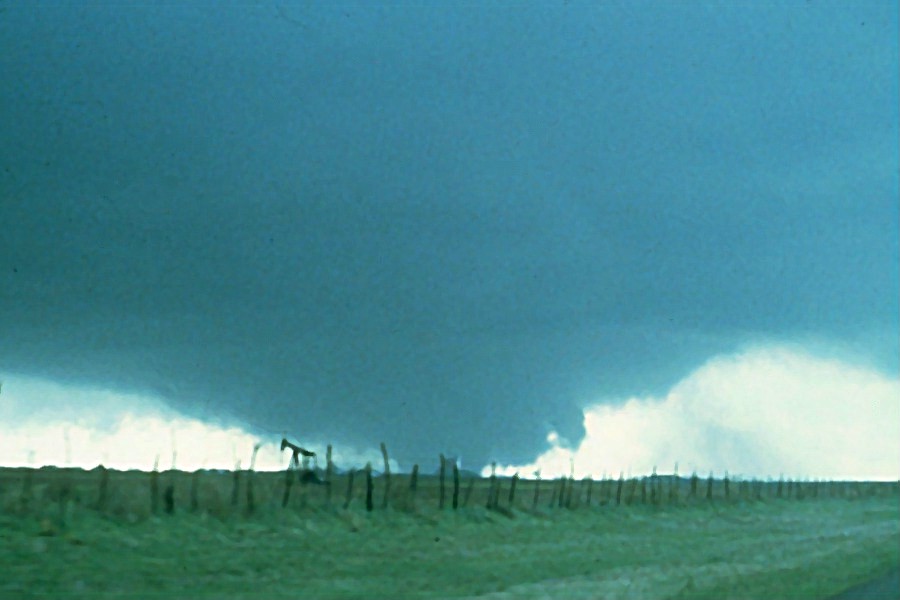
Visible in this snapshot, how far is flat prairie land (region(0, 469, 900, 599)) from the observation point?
A: 21125 millimetres

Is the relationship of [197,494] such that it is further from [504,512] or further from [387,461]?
[504,512]

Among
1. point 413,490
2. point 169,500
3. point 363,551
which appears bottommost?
point 363,551

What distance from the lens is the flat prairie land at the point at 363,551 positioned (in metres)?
21.1

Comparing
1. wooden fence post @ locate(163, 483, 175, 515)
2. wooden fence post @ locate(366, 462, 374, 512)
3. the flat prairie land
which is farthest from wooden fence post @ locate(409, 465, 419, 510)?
wooden fence post @ locate(163, 483, 175, 515)

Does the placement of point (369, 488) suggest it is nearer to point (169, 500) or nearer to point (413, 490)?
point (413, 490)

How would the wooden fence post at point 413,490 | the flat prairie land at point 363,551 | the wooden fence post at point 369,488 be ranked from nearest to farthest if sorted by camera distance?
the flat prairie land at point 363,551, the wooden fence post at point 369,488, the wooden fence post at point 413,490

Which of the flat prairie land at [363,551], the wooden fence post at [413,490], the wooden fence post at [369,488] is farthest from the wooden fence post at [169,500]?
the wooden fence post at [413,490]

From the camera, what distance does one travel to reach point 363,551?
30047 mm

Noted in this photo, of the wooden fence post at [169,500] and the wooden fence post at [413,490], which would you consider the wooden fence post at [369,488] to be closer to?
the wooden fence post at [413,490]

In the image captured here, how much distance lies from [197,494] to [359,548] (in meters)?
7.17

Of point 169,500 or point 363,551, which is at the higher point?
point 169,500

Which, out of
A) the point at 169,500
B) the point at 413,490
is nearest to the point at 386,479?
the point at 413,490

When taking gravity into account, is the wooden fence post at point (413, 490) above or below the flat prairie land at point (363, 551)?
above

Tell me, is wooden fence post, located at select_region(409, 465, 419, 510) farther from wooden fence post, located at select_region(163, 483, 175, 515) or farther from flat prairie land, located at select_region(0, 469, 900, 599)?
wooden fence post, located at select_region(163, 483, 175, 515)
